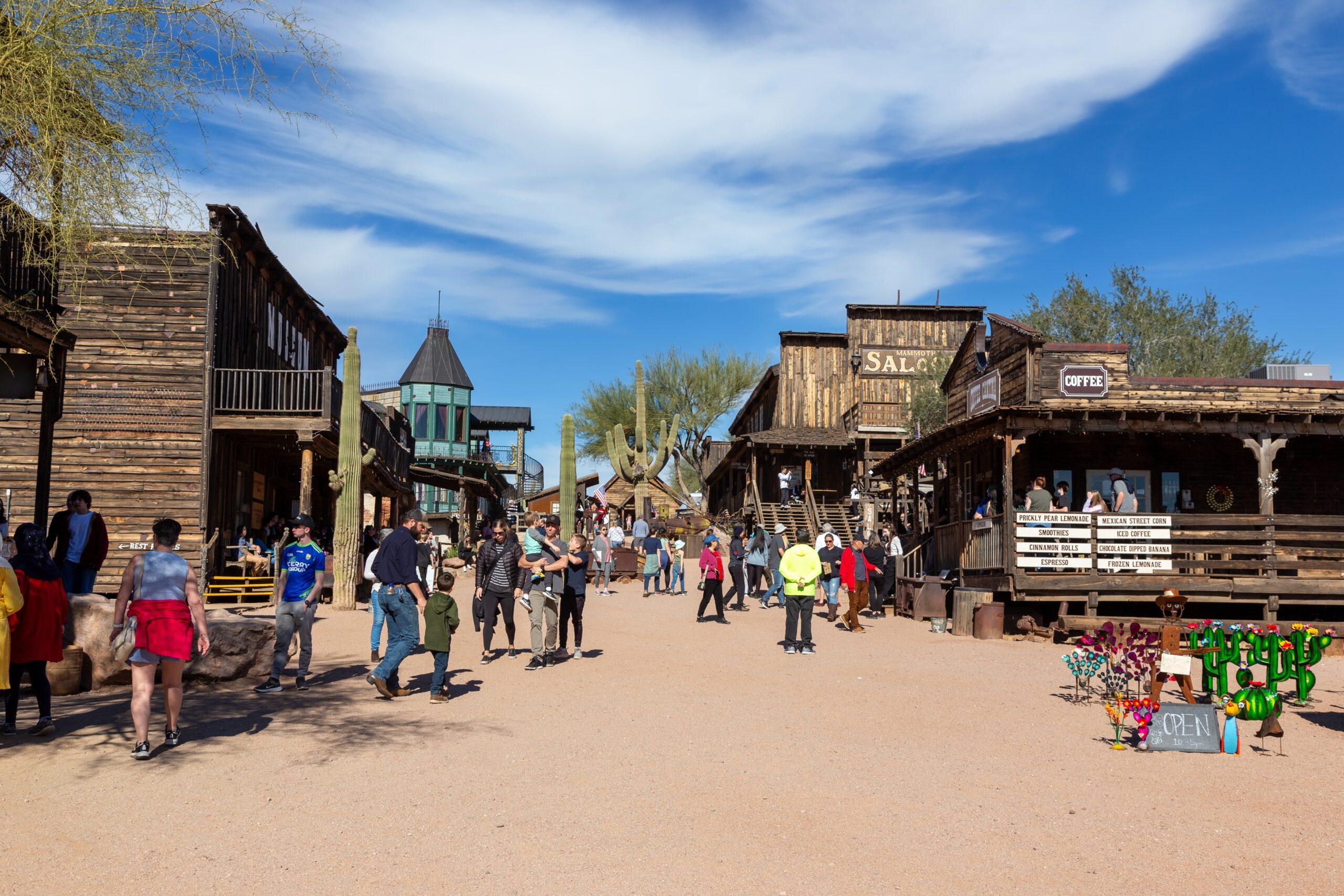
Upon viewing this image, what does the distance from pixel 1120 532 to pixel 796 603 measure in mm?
5912

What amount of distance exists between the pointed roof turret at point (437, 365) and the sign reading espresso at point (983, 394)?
28980mm

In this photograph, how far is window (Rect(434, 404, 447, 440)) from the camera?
161ft

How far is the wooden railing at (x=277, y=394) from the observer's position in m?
21.9

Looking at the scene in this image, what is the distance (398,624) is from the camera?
32.7 ft

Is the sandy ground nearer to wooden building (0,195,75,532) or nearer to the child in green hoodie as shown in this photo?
the child in green hoodie

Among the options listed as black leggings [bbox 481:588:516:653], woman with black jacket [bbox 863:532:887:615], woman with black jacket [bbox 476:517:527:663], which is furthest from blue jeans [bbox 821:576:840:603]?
black leggings [bbox 481:588:516:653]

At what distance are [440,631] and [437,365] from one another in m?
41.1

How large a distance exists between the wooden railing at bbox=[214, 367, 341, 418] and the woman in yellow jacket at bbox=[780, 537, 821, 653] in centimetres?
1126

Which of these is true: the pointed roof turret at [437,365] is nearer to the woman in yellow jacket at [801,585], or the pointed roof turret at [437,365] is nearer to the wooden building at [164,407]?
the wooden building at [164,407]

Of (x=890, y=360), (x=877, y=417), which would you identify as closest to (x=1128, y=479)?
(x=877, y=417)

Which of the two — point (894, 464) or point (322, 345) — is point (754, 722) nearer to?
point (894, 464)

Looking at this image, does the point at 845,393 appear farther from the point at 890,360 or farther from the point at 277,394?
the point at 277,394

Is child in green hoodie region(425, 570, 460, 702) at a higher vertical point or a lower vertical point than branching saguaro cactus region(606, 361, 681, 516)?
lower

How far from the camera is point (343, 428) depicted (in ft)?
65.7
